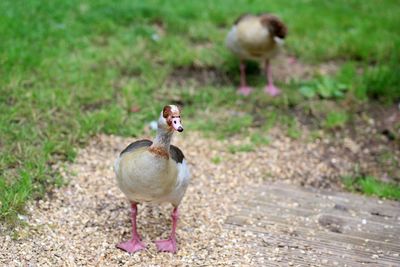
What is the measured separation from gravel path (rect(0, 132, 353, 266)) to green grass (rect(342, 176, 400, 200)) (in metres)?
0.19

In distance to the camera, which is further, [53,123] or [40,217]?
[53,123]

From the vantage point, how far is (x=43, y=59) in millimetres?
6754

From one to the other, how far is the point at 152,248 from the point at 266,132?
7.71 ft

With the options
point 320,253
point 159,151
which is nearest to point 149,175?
point 159,151

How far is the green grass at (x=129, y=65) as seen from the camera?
Answer: 5.53 metres

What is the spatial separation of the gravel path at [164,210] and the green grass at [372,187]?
0.63 feet

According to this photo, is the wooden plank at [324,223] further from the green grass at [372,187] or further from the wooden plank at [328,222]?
the green grass at [372,187]

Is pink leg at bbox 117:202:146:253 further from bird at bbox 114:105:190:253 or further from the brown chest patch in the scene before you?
the brown chest patch

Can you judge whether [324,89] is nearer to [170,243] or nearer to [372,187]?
[372,187]

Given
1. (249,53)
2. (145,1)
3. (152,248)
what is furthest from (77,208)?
(145,1)

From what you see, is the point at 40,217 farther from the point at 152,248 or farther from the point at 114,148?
the point at 114,148

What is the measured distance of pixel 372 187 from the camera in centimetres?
536

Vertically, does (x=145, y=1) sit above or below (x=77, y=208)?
above

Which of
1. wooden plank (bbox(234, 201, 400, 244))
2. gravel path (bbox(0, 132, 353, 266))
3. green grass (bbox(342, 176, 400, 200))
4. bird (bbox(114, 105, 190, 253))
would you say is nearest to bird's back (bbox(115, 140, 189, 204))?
bird (bbox(114, 105, 190, 253))
